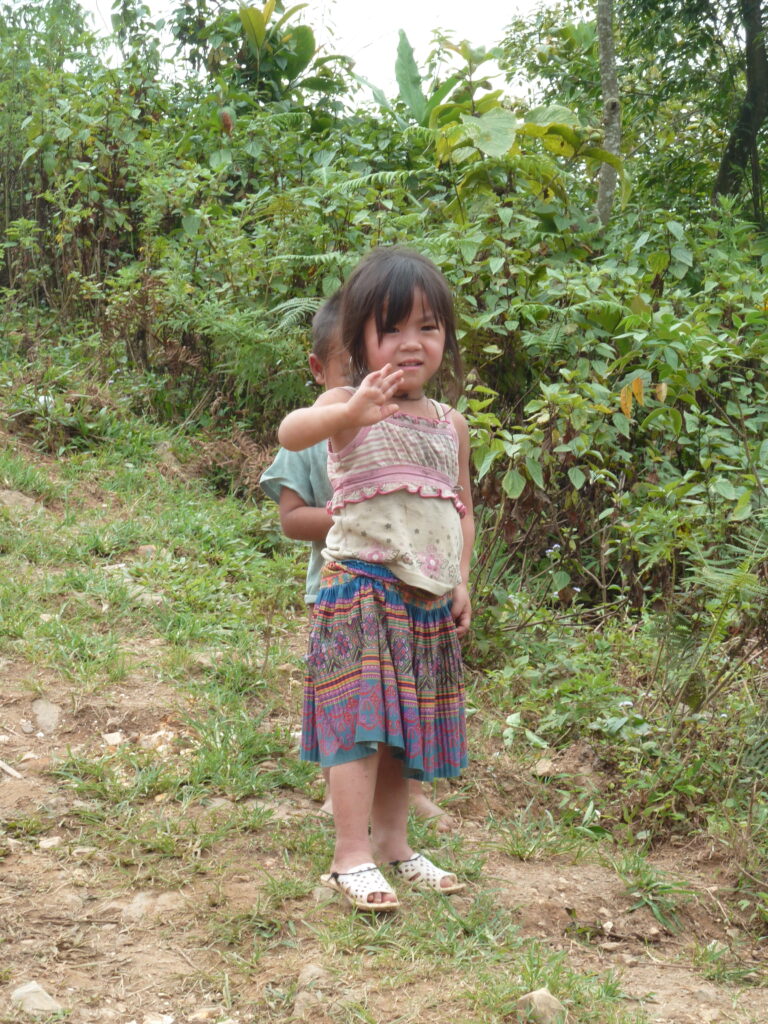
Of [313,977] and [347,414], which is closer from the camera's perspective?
[313,977]

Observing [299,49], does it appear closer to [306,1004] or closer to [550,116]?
[550,116]

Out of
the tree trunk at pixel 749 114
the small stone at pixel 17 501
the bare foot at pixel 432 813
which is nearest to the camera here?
the bare foot at pixel 432 813

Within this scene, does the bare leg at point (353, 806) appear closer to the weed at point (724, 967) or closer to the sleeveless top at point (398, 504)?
the sleeveless top at point (398, 504)

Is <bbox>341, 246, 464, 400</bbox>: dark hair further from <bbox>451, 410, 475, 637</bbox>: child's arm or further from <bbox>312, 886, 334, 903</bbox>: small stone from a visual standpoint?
<bbox>312, 886, 334, 903</bbox>: small stone

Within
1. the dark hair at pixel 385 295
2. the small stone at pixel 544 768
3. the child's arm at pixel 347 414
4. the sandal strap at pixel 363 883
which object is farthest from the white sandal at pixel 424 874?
the dark hair at pixel 385 295

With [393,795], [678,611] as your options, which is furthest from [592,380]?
[393,795]

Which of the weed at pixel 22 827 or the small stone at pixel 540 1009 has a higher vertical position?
the weed at pixel 22 827

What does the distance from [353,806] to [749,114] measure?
768 cm

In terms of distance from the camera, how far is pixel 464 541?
2.64m

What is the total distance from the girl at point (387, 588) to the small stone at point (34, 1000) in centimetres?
63

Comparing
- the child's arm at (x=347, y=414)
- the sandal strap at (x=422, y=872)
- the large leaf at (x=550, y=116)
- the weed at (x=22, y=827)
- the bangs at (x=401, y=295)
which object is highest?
the large leaf at (x=550, y=116)

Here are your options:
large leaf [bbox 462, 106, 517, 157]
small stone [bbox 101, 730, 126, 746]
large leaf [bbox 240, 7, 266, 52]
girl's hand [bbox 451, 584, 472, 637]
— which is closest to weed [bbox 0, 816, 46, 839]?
small stone [bbox 101, 730, 126, 746]

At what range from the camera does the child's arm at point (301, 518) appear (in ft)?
9.41

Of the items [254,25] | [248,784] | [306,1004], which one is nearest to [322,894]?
[306,1004]
